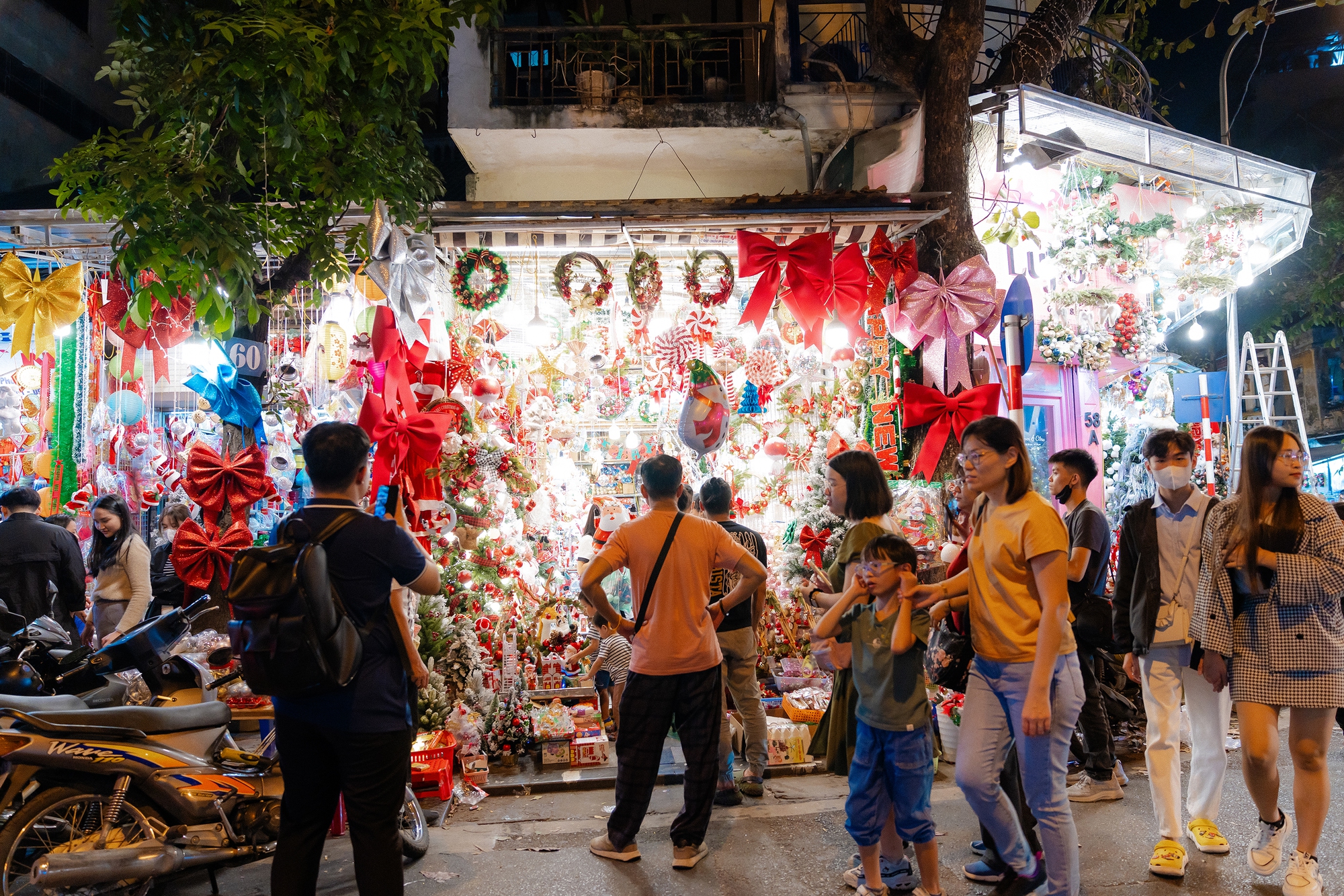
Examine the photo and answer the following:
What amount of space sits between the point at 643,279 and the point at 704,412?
1143 millimetres

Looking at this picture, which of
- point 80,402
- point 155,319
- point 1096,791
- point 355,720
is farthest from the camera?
point 80,402

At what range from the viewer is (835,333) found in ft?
21.6

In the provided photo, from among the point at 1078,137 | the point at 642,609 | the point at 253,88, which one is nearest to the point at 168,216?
the point at 253,88

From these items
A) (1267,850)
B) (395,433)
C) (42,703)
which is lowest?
(1267,850)

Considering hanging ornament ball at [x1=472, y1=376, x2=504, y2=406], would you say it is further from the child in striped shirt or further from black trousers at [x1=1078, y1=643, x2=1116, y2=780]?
black trousers at [x1=1078, y1=643, x2=1116, y2=780]

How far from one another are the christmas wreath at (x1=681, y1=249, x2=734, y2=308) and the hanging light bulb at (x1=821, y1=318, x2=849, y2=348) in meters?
0.85

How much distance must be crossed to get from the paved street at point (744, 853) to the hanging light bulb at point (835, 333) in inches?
125

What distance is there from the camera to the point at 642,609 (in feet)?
13.4

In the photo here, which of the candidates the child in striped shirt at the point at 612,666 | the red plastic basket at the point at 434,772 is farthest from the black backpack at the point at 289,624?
the child in striped shirt at the point at 612,666

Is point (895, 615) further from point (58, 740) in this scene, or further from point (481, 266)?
point (481, 266)

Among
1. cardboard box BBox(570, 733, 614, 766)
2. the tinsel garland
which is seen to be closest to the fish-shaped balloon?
cardboard box BBox(570, 733, 614, 766)

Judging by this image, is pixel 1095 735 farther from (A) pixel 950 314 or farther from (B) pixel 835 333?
(B) pixel 835 333

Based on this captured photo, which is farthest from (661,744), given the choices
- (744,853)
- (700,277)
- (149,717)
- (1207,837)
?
(700,277)

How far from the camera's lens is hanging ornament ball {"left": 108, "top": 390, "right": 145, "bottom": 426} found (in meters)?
8.48
